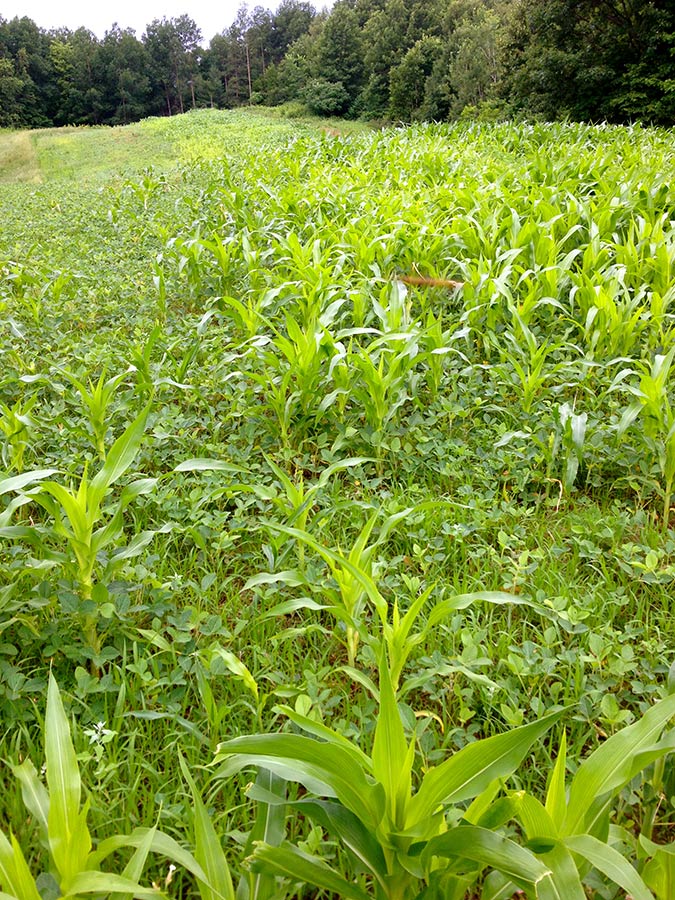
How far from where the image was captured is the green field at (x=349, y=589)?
0.89 meters

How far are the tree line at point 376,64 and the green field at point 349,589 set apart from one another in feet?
49.7

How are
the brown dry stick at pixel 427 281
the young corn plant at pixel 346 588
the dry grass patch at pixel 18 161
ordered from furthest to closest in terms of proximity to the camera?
the dry grass patch at pixel 18 161
the brown dry stick at pixel 427 281
the young corn plant at pixel 346 588

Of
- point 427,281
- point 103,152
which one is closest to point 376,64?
point 103,152

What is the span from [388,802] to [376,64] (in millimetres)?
43840

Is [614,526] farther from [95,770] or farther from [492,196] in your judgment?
[492,196]

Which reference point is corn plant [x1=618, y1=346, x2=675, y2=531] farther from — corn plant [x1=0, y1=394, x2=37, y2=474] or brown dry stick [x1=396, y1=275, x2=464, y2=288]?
corn plant [x1=0, y1=394, x2=37, y2=474]

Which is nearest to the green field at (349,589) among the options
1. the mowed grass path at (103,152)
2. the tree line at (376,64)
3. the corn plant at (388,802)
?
the corn plant at (388,802)

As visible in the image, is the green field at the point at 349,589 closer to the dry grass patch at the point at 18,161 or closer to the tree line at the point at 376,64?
the dry grass patch at the point at 18,161

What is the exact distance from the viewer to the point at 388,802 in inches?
35.0

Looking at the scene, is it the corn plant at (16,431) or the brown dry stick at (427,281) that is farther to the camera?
the brown dry stick at (427,281)

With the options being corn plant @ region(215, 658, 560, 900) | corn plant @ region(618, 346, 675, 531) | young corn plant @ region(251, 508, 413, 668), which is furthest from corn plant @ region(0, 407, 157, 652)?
corn plant @ region(618, 346, 675, 531)

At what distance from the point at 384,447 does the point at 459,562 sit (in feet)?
2.09

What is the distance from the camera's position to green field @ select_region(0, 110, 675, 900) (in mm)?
893

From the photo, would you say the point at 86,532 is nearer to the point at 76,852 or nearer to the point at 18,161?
the point at 76,852
